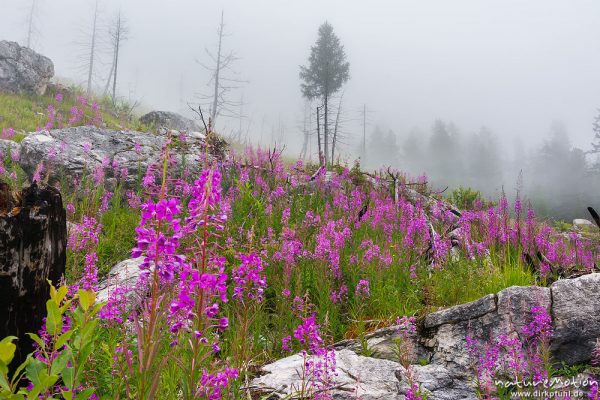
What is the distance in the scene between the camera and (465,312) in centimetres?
336

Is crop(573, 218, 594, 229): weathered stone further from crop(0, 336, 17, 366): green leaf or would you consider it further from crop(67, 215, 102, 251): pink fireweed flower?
crop(0, 336, 17, 366): green leaf

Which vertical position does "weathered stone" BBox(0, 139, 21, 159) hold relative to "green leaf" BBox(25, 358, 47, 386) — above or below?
above

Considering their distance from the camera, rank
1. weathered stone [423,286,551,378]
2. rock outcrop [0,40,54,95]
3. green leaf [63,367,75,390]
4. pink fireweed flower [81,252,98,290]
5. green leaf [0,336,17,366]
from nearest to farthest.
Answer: green leaf [0,336,17,366], green leaf [63,367,75,390], pink fireweed flower [81,252,98,290], weathered stone [423,286,551,378], rock outcrop [0,40,54,95]

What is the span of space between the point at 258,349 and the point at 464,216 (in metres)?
4.29

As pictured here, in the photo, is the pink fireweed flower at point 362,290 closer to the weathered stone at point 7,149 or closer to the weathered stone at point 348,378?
the weathered stone at point 348,378

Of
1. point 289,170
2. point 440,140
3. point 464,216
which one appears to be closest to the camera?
point 464,216

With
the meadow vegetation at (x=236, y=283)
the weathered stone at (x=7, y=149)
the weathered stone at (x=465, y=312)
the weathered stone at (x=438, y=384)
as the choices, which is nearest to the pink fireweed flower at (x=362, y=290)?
the meadow vegetation at (x=236, y=283)

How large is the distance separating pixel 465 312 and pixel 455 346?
35 cm

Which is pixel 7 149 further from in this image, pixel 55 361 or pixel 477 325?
pixel 477 325

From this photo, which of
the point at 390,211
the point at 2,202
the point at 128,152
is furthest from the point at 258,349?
the point at 128,152

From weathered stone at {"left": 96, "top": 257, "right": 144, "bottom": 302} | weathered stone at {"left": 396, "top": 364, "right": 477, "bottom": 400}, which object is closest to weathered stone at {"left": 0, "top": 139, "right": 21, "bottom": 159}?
weathered stone at {"left": 96, "top": 257, "right": 144, "bottom": 302}

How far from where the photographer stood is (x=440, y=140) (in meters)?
81.4

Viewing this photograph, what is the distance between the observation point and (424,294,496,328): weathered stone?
10.8ft

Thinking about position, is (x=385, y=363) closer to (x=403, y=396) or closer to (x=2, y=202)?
(x=403, y=396)
